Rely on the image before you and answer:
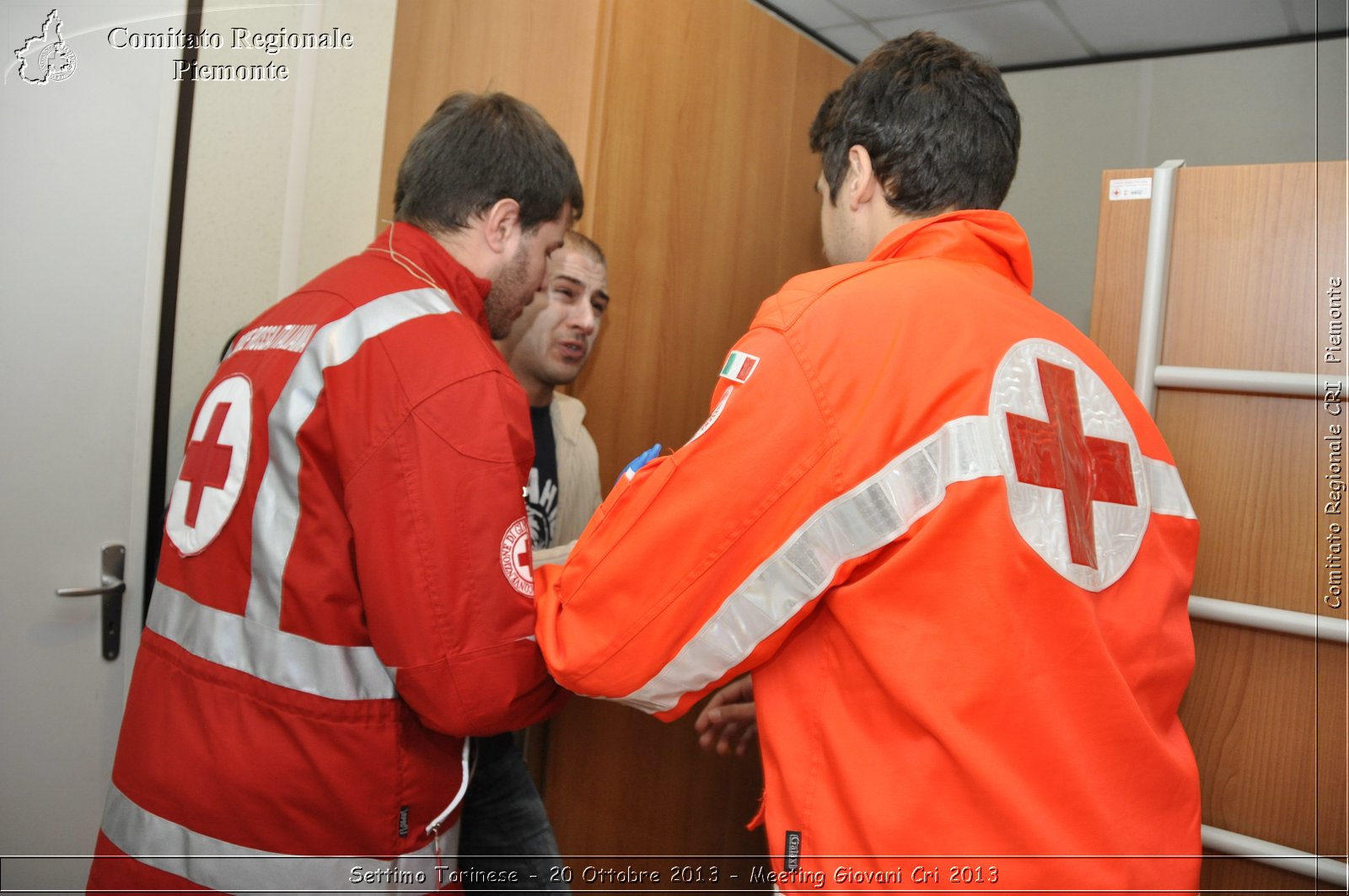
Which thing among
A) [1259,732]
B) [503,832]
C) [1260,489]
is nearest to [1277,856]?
[1259,732]

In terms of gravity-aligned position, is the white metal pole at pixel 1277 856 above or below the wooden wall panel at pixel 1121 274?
below

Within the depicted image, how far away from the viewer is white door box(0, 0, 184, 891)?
165 centimetres

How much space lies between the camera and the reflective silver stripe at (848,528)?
93 centimetres

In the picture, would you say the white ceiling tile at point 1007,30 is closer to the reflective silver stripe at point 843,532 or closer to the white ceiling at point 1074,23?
the white ceiling at point 1074,23

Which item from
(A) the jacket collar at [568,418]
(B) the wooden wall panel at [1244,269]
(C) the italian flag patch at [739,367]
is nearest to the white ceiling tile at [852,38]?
(B) the wooden wall panel at [1244,269]

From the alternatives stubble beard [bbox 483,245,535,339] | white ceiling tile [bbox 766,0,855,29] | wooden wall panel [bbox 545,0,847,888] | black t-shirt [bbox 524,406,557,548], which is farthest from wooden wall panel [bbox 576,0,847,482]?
stubble beard [bbox 483,245,535,339]

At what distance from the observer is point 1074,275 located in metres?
3.15

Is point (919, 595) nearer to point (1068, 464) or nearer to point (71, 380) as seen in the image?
point (1068, 464)

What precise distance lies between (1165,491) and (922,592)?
383 millimetres

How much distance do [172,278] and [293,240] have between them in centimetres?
31

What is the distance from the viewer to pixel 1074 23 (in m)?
2.80

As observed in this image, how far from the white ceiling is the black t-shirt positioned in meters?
1.61

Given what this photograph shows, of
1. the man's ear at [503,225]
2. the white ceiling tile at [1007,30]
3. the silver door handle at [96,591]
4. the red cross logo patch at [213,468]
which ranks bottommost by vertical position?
the silver door handle at [96,591]

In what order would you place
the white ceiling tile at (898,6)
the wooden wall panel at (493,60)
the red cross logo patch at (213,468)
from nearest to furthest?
the red cross logo patch at (213,468) < the wooden wall panel at (493,60) < the white ceiling tile at (898,6)
